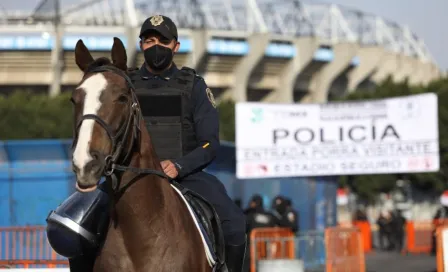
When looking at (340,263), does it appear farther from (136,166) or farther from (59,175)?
(136,166)

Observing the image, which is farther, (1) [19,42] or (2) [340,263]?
(1) [19,42]

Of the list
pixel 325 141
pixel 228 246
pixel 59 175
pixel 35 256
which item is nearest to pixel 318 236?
pixel 325 141

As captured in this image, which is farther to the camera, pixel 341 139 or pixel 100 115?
pixel 341 139

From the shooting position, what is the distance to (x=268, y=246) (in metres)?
21.4

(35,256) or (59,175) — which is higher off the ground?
(59,175)

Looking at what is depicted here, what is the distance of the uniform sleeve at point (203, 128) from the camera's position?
7.02m

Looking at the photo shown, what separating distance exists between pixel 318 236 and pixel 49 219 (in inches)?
→ 677

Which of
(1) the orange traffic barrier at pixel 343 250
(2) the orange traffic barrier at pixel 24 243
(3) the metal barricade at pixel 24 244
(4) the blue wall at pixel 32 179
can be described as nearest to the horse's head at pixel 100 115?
(3) the metal barricade at pixel 24 244

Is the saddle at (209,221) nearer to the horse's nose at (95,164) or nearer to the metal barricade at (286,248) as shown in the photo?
the horse's nose at (95,164)

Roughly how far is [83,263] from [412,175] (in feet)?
217

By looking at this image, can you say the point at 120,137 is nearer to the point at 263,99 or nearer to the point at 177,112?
the point at 177,112

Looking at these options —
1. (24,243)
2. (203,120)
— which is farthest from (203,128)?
(24,243)

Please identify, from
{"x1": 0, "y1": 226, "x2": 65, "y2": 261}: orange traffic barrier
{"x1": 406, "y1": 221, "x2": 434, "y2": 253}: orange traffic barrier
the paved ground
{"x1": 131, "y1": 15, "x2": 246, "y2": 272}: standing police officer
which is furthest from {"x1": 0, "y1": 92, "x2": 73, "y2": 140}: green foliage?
{"x1": 131, "y1": 15, "x2": 246, "y2": 272}: standing police officer

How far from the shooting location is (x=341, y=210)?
67.8 m
